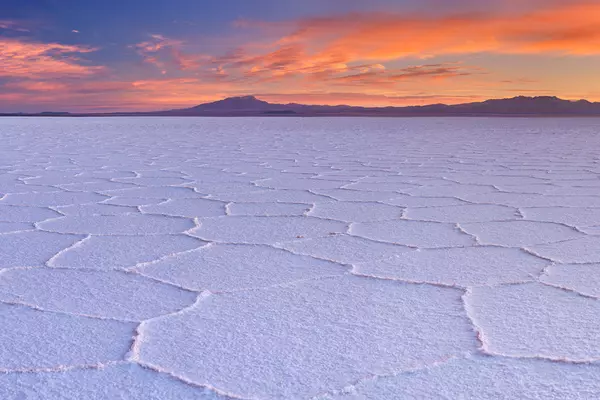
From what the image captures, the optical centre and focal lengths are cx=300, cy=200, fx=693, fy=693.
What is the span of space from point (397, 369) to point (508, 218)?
4.61 feet

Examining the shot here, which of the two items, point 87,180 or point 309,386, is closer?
point 309,386

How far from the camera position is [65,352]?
113 centimetres

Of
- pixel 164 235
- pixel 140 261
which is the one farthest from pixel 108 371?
pixel 164 235

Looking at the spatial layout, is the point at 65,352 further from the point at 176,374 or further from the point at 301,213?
the point at 301,213

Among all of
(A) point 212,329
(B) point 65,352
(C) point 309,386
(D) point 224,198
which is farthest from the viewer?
(D) point 224,198

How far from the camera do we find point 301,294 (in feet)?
4.74

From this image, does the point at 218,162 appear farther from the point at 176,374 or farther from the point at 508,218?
the point at 176,374

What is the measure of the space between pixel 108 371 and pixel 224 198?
188cm

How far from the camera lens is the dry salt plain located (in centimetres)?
103

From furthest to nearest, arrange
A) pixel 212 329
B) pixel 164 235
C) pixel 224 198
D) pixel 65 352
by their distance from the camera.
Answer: pixel 224 198 < pixel 164 235 < pixel 212 329 < pixel 65 352

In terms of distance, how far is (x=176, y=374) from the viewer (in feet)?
3.44

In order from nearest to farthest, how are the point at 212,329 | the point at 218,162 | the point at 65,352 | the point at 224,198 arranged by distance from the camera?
the point at 65,352, the point at 212,329, the point at 224,198, the point at 218,162

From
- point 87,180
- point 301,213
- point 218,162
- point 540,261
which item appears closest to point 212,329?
point 540,261

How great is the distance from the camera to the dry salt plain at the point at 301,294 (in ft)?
3.38
